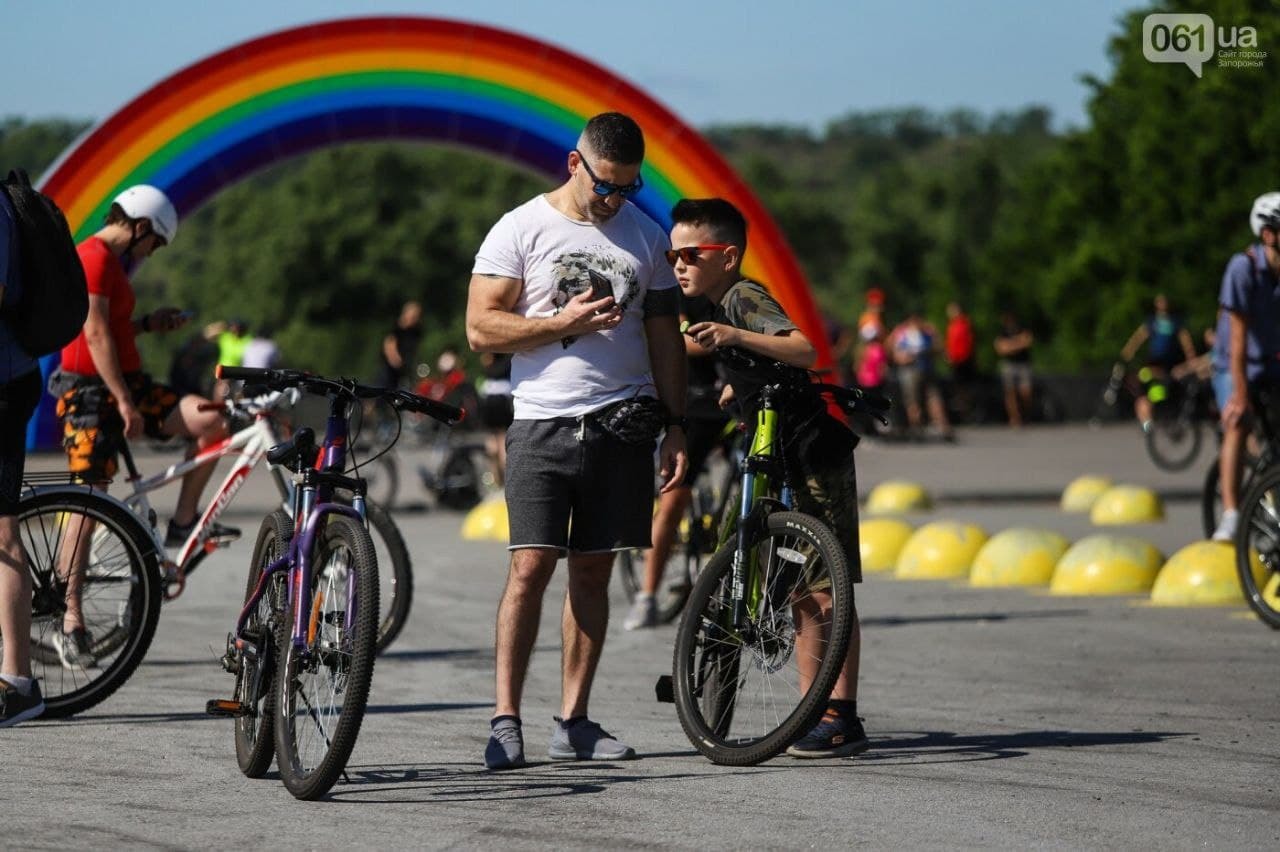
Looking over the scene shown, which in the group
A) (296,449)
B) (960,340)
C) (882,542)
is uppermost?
(960,340)

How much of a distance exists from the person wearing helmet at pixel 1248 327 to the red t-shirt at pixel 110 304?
532 centimetres

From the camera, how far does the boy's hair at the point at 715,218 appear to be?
270 inches

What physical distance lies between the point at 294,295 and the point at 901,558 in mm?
58096

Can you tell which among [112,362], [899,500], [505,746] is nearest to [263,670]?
[505,746]

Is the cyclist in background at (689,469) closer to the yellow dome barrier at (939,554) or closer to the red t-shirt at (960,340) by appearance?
the yellow dome barrier at (939,554)

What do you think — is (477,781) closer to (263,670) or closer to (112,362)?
(263,670)

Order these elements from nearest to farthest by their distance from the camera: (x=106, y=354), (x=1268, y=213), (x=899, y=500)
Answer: (x=106, y=354) < (x=1268, y=213) < (x=899, y=500)

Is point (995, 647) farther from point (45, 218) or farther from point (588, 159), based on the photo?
point (45, 218)

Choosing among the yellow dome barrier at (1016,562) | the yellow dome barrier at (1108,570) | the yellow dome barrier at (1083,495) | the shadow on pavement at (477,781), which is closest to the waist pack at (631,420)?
the shadow on pavement at (477,781)

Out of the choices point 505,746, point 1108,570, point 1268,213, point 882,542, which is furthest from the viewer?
point 882,542

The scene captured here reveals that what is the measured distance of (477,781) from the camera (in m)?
6.16

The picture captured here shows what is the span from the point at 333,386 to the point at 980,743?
7.87 feet

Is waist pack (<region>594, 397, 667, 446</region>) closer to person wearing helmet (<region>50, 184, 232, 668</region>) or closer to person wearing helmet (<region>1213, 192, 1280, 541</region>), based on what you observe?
person wearing helmet (<region>50, 184, 232, 668</region>)
